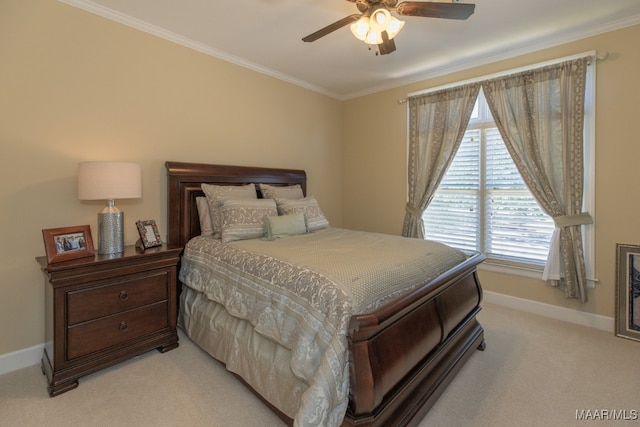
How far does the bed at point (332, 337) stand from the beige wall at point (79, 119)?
1.35ft

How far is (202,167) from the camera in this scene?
300 centimetres

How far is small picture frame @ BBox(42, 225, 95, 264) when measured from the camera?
6.43ft

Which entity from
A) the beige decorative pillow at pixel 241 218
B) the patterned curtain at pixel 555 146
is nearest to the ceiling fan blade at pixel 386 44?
the beige decorative pillow at pixel 241 218

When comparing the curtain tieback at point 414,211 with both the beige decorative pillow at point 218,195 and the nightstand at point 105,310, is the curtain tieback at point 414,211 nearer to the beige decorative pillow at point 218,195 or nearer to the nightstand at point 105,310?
the beige decorative pillow at point 218,195

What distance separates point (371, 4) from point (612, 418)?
276 centimetres

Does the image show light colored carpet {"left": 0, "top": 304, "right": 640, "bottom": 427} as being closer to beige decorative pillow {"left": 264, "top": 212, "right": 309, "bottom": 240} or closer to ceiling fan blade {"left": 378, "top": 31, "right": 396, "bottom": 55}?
beige decorative pillow {"left": 264, "top": 212, "right": 309, "bottom": 240}

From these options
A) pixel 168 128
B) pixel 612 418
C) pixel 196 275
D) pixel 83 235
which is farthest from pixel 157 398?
pixel 612 418

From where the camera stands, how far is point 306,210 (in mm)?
3127

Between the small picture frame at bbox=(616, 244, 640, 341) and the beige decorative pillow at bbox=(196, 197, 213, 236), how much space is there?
3.67m

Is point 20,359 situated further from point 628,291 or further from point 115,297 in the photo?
point 628,291

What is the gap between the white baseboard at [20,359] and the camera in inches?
82.4

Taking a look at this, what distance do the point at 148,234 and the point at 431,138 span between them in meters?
3.21

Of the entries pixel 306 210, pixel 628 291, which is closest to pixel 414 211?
pixel 306 210

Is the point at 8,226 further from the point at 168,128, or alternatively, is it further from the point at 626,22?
the point at 626,22
